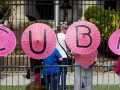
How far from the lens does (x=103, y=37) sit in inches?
618

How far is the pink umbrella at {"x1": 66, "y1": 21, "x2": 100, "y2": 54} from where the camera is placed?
8789mm

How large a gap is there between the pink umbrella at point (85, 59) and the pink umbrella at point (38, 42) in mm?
650

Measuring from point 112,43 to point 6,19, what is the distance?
28.2 feet

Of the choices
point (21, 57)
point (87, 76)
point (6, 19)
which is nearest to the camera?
point (87, 76)

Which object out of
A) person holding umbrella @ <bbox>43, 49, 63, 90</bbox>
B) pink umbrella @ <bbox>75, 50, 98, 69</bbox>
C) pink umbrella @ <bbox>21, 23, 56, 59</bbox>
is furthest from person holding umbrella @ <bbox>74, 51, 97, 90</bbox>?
pink umbrella @ <bbox>21, 23, 56, 59</bbox>

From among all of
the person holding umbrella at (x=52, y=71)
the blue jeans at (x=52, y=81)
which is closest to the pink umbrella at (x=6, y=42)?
the person holding umbrella at (x=52, y=71)

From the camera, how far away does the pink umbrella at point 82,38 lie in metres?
8.79

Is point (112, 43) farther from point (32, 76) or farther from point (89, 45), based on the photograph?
point (32, 76)

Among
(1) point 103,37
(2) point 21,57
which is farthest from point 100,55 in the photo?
(2) point 21,57

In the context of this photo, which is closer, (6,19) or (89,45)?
(89,45)

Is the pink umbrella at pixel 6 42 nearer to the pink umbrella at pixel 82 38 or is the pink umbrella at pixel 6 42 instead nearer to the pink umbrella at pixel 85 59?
the pink umbrella at pixel 82 38

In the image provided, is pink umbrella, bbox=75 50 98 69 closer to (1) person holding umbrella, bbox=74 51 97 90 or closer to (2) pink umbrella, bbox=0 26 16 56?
(1) person holding umbrella, bbox=74 51 97 90

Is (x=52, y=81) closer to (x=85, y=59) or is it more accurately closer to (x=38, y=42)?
(x=85, y=59)

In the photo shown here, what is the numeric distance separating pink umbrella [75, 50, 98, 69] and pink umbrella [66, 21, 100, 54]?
0.32m
